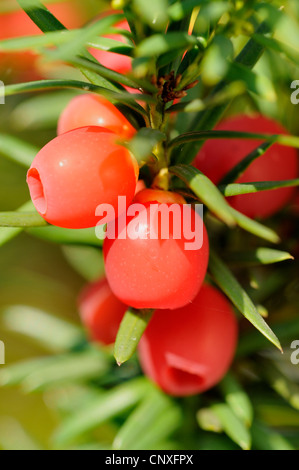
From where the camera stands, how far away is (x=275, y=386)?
69 cm

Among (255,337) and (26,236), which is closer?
(255,337)

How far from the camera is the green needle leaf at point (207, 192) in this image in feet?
1.15

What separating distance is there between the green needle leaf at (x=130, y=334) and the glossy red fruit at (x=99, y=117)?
18 cm

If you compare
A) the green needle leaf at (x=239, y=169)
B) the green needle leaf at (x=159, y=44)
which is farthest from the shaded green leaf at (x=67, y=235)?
the green needle leaf at (x=159, y=44)

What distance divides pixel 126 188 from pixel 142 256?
2.3 inches

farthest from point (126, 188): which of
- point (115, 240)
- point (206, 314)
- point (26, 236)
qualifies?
point (26, 236)

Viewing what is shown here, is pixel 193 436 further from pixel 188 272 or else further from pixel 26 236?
pixel 26 236

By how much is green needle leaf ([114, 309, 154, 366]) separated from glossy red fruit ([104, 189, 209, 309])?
52 mm

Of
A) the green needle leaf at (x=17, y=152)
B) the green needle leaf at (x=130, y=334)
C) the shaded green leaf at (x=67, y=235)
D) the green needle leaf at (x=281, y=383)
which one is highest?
the green needle leaf at (x=17, y=152)

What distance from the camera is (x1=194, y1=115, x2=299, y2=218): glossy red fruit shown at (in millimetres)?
558

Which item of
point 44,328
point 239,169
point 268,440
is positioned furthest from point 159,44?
point 44,328

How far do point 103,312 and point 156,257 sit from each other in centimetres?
31

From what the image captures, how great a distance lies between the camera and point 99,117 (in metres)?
0.46

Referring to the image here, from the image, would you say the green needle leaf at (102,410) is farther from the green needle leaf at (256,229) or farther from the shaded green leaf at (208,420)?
the green needle leaf at (256,229)
